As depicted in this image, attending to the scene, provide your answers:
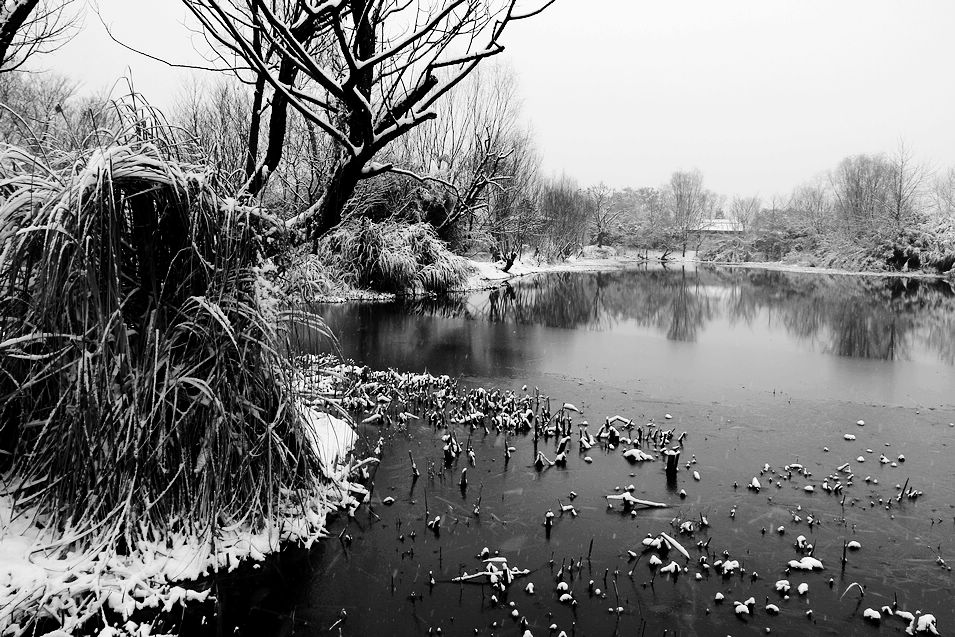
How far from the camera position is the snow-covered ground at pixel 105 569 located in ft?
10.4

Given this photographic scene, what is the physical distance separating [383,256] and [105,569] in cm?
1846

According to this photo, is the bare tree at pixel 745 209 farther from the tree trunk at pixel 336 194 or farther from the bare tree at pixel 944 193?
the tree trunk at pixel 336 194

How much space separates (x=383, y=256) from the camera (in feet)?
70.4

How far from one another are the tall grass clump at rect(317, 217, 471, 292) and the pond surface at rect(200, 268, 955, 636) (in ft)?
32.4

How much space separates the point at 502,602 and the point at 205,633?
1.81 m

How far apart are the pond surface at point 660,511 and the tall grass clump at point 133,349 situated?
2.81 feet

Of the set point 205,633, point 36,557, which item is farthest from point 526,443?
point 36,557

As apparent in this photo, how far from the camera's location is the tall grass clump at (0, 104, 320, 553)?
3.56 m

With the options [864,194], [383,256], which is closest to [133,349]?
[383,256]

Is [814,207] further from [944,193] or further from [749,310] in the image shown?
[749,310]

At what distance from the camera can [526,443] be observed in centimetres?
667

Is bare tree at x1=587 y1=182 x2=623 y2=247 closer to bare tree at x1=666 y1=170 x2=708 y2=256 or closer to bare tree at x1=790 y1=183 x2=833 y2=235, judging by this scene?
bare tree at x1=666 y1=170 x2=708 y2=256

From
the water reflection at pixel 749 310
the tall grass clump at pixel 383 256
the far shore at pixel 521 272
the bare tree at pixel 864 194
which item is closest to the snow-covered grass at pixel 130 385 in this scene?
the far shore at pixel 521 272

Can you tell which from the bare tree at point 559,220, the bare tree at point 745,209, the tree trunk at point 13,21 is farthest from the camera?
the bare tree at point 745,209
